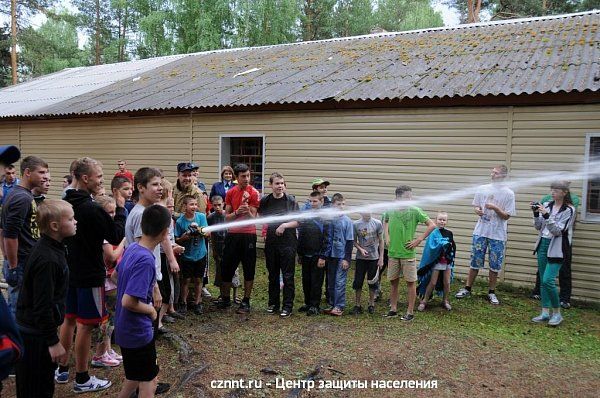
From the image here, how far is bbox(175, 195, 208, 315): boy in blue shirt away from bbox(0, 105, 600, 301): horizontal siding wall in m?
4.50

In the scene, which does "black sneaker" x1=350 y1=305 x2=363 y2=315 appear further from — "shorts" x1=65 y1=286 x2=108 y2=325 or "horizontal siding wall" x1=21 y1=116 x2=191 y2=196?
"horizontal siding wall" x1=21 y1=116 x2=191 y2=196

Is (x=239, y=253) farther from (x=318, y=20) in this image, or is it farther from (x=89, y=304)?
(x=318, y=20)

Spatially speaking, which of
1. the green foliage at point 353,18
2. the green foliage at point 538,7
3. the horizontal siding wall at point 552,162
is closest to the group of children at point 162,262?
the horizontal siding wall at point 552,162

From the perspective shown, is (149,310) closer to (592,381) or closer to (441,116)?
(592,381)

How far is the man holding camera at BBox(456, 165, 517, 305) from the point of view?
24.0ft

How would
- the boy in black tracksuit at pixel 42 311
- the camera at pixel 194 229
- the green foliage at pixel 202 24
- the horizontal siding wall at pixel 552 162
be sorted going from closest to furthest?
the boy in black tracksuit at pixel 42 311 → the camera at pixel 194 229 → the horizontal siding wall at pixel 552 162 → the green foliage at pixel 202 24

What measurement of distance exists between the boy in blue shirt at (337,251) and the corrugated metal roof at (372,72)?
3612mm

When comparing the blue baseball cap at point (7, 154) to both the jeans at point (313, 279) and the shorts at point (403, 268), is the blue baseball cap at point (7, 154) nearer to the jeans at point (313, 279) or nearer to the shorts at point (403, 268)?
the jeans at point (313, 279)

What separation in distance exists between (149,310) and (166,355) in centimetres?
183

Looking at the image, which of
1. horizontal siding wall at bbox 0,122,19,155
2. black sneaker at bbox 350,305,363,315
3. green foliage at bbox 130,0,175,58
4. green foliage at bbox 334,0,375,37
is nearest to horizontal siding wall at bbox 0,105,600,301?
black sneaker at bbox 350,305,363,315

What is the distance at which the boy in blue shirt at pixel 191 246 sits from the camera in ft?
19.9

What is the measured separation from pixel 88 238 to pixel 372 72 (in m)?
8.39

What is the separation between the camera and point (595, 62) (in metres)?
8.35

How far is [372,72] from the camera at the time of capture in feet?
35.3
